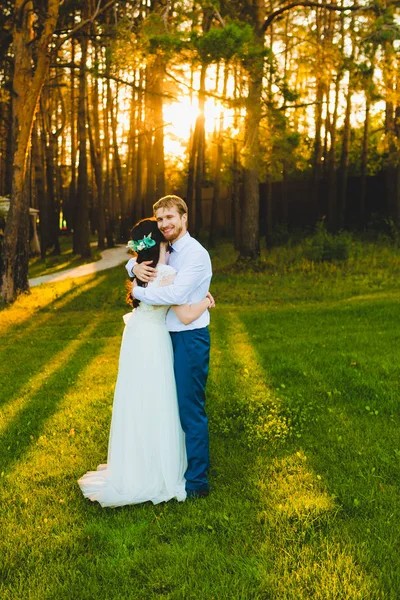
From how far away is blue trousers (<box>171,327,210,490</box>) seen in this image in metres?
4.63

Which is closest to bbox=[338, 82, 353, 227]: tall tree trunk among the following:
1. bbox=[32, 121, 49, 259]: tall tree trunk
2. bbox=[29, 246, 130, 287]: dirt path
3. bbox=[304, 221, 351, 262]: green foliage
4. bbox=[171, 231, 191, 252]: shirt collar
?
bbox=[304, 221, 351, 262]: green foliage

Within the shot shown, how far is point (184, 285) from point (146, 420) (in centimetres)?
102

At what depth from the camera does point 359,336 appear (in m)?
9.98

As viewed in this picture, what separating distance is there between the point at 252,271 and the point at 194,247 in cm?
1261

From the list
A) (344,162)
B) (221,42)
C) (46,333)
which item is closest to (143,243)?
(46,333)

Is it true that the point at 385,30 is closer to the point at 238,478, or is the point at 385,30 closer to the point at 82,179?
the point at 238,478

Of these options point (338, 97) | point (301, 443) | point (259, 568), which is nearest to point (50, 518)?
point (259, 568)

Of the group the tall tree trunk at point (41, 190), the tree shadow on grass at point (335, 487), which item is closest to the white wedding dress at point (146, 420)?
the tree shadow on grass at point (335, 487)

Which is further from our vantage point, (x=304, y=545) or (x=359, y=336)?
(x=359, y=336)

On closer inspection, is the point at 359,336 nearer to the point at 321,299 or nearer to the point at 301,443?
the point at 321,299

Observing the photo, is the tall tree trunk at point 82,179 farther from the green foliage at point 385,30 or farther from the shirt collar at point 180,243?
the shirt collar at point 180,243

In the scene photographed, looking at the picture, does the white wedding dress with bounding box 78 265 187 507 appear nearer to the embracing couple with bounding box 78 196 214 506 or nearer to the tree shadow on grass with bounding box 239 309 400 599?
the embracing couple with bounding box 78 196 214 506

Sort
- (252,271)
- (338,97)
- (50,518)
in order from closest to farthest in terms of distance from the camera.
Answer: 1. (50,518)
2. (252,271)
3. (338,97)

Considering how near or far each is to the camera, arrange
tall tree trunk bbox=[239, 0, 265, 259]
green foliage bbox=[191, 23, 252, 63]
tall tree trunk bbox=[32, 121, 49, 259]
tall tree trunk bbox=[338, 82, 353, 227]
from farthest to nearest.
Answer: tall tree trunk bbox=[32, 121, 49, 259]
tall tree trunk bbox=[338, 82, 353, 227]
tall tree trunk bbox=[239, 0, 265, 259]
green foliage bbox=[191, 23, 252, 63]
